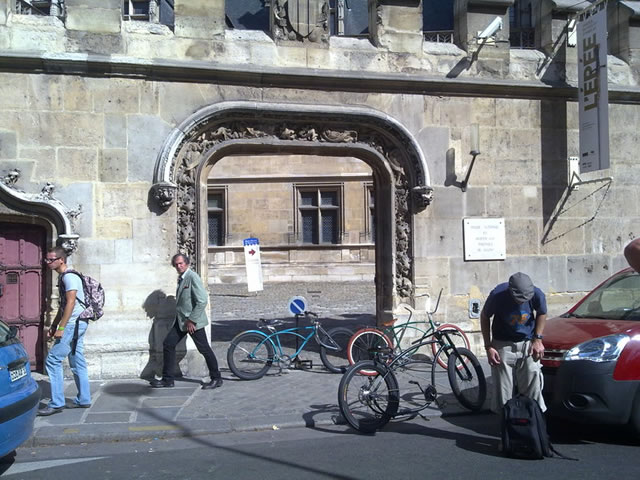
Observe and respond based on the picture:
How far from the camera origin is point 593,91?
31.7 ft

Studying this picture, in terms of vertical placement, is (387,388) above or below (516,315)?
below

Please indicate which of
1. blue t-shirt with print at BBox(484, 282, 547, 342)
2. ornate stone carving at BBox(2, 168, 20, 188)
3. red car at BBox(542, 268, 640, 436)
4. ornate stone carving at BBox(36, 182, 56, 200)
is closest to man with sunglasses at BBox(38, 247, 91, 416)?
ornate stone carving at BBox(36, 182, 56, 200)

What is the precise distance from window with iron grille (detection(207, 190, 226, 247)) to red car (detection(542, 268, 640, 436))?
19.6 metres

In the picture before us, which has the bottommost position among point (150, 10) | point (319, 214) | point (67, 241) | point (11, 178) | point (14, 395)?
point (14, 395)

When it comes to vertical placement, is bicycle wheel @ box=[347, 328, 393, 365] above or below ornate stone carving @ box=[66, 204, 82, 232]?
below

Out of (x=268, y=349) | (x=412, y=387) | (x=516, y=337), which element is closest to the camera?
(x=516, y=337)

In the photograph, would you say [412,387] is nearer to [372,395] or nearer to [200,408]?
[372,395]

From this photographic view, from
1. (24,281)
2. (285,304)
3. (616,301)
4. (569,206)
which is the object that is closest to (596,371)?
(616,301)

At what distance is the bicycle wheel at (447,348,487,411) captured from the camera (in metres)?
6.97

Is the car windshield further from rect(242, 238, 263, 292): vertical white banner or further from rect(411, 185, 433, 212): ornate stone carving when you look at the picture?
rect(242, 238, 263, 292): vertical white banner

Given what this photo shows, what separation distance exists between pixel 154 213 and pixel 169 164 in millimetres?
691

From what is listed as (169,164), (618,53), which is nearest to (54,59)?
(169,164)

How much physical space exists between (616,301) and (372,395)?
2751 millimetres

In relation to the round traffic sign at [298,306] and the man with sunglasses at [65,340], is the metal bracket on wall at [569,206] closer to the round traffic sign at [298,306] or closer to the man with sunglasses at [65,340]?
the round traffic sign at [298,306]
